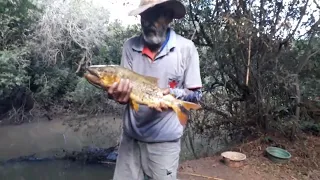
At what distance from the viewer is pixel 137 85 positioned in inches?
79.0

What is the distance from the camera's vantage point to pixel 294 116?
6031mm

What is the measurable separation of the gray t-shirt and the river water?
504 cm

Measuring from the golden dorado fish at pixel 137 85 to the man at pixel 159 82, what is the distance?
0.10 metres

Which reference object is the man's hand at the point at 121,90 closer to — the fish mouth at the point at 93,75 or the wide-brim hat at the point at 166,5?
the fish mouth at the point at 93,75

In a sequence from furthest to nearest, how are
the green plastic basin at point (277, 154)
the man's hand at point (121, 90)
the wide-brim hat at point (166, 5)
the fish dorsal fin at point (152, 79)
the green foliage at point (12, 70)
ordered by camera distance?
the green foliage at point (12, 70) → the green plastic basin at point (277, 154) → the wide-brim hat at point (166, 5) → the fish dorsal fin at point (152, 79) → the man's hand at point (121, 90)

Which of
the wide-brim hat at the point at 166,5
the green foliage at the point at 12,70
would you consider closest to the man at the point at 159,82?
the wide-brim hat at the point at 166,5

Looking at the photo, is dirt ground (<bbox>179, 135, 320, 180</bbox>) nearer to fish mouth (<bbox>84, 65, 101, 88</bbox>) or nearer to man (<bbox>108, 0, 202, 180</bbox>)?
man (<bbox>108, 0, 202, 180</bbox>)

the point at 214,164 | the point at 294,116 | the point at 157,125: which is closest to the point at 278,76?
the point at 294,116

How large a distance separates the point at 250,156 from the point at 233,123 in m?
0.98

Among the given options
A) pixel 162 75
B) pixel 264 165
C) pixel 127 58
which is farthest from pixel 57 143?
pixel 162 75

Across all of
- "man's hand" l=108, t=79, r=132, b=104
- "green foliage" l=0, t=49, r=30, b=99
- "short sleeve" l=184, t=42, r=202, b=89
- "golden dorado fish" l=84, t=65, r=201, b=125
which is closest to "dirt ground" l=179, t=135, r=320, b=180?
"short sleeve" l=184, t=42, r=202, b=89

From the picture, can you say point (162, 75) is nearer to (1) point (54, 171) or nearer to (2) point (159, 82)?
(2) point (159, 82)

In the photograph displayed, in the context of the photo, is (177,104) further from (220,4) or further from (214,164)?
(220,4)

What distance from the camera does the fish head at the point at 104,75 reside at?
1.94 meters
